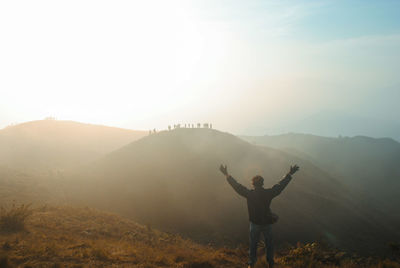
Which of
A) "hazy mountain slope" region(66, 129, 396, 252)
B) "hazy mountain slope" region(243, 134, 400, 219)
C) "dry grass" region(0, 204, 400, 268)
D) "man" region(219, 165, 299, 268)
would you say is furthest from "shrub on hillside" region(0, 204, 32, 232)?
"hazy mountain slope" region(243, 134, 400, 219)

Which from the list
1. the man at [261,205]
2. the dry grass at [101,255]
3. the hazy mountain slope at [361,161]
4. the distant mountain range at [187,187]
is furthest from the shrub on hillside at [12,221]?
the hazy mountain slope at [361,161]

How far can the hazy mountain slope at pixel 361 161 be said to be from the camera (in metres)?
102

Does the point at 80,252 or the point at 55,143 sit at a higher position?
the point at 55,143

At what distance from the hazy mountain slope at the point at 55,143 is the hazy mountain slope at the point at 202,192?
20.9 m

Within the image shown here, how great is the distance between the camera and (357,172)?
404ft

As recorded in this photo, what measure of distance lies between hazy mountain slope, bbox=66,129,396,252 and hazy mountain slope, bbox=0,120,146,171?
20.9 meters

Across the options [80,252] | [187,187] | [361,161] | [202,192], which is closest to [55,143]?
[187,187]

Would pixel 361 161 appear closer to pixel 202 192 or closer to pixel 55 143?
pixel 202 192

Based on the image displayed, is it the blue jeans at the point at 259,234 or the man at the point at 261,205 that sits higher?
the man at the point at 261,205

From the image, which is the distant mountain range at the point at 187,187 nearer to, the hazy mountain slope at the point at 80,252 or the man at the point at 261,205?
the hazy mountain slope at the point at 80,252

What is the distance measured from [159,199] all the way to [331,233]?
26.7 m

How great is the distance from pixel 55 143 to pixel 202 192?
5622 cm

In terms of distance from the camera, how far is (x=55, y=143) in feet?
263

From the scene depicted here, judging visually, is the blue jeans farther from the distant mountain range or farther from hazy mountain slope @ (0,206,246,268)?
the distant mountain range
